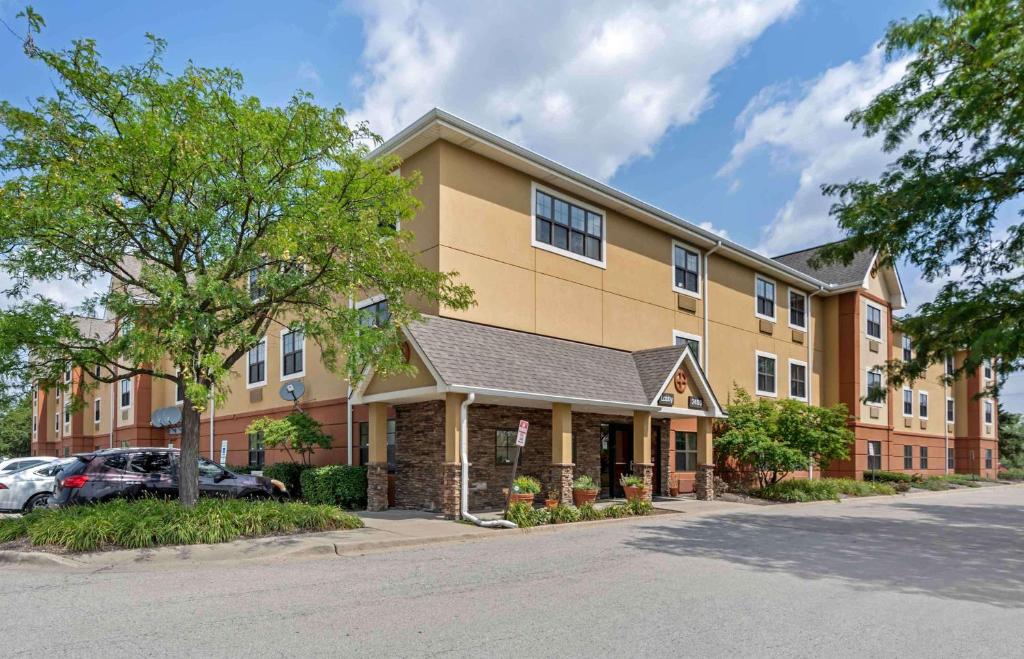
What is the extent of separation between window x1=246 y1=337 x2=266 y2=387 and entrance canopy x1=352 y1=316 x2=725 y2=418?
349 inches

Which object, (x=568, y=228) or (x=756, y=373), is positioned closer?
(x=568, y=228)

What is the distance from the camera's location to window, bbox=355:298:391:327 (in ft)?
49.2

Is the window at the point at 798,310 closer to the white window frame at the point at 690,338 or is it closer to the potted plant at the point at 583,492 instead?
the white window frame at the point at 690,338

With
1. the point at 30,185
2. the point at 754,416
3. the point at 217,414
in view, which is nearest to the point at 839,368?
the point at 754,416

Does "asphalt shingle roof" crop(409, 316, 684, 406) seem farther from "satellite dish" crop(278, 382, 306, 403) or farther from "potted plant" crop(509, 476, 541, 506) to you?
"satellite dish" crop(278, 382, 306, 403)

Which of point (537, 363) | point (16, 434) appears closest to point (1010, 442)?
point (537, 363)

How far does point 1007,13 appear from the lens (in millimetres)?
13906

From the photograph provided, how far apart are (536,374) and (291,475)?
8333 millimetres

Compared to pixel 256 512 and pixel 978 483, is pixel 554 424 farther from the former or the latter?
pixel 978 483

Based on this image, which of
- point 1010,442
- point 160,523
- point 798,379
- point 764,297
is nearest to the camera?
point 160,523

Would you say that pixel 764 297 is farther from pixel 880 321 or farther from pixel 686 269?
pixel 880 321

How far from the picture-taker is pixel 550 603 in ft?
27.1

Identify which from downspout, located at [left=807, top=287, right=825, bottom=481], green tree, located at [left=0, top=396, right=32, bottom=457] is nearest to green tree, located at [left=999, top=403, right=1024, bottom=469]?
downspout, located at [left=807, top=287, right=825, bottom=481]

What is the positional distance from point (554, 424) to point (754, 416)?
9.81 meters
